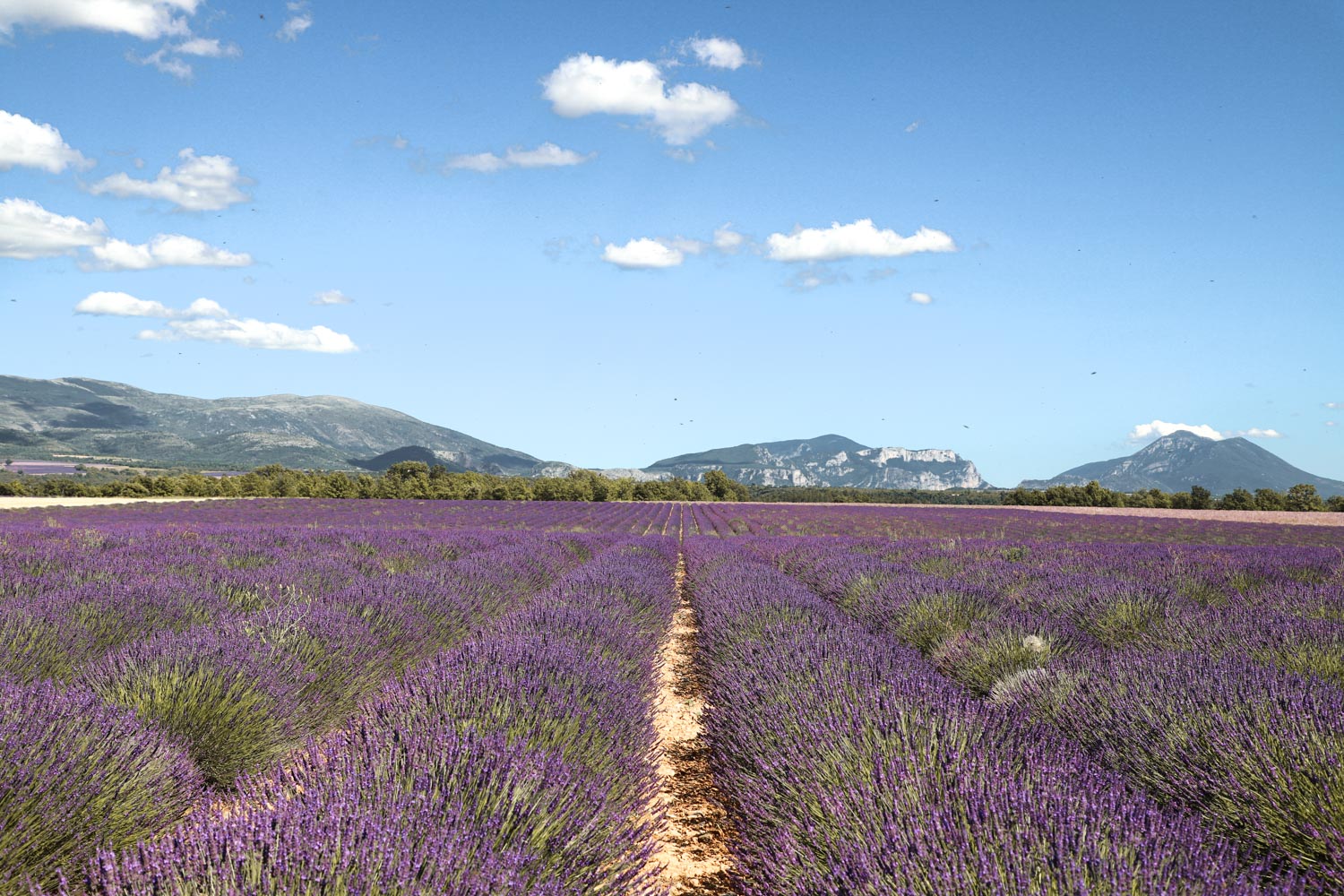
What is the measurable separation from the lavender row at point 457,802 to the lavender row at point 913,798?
477 mm

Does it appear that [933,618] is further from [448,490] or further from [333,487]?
[333,487]

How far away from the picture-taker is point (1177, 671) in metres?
3.67

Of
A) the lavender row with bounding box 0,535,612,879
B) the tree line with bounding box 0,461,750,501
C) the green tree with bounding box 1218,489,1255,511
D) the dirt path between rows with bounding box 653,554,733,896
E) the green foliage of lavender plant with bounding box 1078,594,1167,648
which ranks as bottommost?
the tree line with bounding box 0,461,750,501

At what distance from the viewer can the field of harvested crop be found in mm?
1710

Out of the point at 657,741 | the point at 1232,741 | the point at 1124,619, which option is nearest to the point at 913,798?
the point at 1232,741

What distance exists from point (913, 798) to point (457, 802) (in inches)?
50.9

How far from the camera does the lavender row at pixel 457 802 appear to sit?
1.56m

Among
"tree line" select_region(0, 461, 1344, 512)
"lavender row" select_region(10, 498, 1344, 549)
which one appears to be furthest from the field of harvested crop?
"tree line" select_region(0, 461, 1344, 512)

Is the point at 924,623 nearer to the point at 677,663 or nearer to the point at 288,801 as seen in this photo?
the point at 677,663

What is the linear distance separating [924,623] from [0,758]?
568cm

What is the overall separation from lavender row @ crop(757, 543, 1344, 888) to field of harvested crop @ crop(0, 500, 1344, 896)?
0.02 m

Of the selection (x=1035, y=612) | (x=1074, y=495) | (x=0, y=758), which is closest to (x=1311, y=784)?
(x=1035, y=612)

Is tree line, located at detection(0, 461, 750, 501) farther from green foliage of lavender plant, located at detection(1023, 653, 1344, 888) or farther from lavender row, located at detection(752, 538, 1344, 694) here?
green foliage of lavender plant, located at detection(1023, 653, 1344, 888)

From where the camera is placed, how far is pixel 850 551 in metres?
11.9
